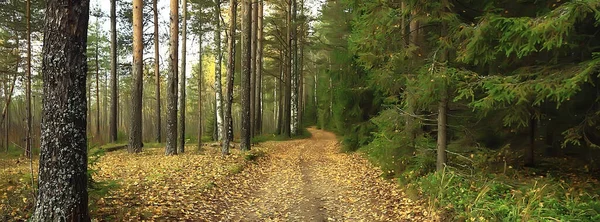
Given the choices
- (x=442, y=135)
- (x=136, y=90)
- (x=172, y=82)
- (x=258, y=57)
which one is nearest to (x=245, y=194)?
(x=442, y=135)

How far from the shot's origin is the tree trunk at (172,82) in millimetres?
12500

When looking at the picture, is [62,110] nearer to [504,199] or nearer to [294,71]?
[504,199]

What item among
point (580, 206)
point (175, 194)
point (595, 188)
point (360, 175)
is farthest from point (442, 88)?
point (175, 194)

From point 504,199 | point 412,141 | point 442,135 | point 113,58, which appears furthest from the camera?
point 113,58

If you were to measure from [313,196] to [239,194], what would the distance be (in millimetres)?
1631

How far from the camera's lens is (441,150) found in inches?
275

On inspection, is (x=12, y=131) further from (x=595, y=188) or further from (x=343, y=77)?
(x=595, y=188)

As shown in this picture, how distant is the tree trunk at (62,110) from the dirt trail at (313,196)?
8.66 ft

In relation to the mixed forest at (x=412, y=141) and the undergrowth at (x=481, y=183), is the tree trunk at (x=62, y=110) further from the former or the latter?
the undergrowth at (x=481, y=183)

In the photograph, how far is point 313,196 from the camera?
777 centimetres

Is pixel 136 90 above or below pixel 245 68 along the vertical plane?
below

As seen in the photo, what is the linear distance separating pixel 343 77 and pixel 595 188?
10162 mm

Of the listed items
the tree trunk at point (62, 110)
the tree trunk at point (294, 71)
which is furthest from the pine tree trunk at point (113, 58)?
the tree trunk at point (62, 110)

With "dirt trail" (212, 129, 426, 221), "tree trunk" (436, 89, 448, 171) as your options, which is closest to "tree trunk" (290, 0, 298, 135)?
"dirt trail" (212, 129, 426, 221)
